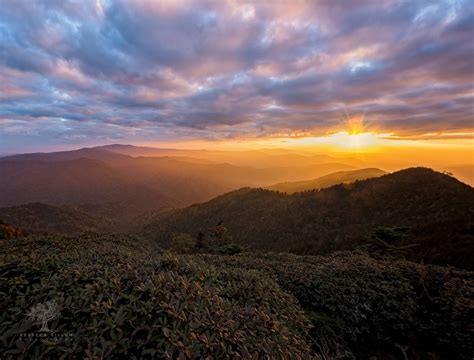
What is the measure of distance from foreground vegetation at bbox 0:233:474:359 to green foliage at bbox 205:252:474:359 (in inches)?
0.8

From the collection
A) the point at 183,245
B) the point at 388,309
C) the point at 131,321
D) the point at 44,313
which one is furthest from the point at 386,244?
the point at 44,313

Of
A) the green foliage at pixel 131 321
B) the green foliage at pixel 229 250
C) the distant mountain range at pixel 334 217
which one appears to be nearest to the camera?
the green foliage at pixel 131 321

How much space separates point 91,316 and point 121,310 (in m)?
0.30

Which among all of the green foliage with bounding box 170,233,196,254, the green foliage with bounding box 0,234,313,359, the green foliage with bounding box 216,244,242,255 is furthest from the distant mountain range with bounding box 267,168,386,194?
the green foliage with bounding box 0,234,313,359

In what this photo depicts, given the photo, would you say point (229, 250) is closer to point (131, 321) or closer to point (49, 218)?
point (131, 321)

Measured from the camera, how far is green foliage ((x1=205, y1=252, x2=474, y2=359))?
4969mm

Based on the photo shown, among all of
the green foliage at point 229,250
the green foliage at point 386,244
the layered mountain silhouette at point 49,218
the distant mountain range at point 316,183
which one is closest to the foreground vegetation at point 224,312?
the green foliage at point 386,244

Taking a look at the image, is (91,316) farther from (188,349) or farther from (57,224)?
→ (57,224)

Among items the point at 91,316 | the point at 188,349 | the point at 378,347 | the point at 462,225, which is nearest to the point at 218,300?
the point at 188,349

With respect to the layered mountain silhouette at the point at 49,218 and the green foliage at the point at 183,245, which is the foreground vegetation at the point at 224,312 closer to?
the green foliage at the point at 183,245

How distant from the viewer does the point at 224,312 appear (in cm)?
300

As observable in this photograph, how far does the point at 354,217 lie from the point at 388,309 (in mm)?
32785

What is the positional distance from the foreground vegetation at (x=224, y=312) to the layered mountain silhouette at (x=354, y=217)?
785 centimetres

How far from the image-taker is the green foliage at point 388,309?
196 inches
